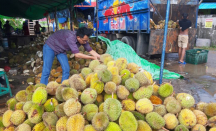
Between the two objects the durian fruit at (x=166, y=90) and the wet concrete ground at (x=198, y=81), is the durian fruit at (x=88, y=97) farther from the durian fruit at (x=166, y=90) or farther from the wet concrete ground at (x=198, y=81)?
the wet concrete ground at (x=198, y=81)

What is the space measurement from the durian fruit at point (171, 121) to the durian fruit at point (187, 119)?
63 mm

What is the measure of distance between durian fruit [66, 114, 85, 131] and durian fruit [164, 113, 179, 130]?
77 centimetres

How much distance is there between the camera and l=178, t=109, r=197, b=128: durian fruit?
58.5 inches

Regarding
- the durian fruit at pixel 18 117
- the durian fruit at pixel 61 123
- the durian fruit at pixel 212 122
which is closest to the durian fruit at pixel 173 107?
the durian fruit at pixel 212 122

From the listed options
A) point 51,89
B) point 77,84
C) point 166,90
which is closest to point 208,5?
point 166,90

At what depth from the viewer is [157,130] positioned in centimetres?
148

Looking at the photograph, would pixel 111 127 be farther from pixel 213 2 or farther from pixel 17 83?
pixel 213 2

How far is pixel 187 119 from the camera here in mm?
1487

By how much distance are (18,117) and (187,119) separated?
64.9 inches

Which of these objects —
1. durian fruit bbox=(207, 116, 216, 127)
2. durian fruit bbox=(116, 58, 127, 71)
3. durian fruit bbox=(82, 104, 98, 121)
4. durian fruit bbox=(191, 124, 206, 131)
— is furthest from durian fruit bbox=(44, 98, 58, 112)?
durian fruit bbox=(207, 116, 216, 127)

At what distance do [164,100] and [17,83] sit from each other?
14.6 feet

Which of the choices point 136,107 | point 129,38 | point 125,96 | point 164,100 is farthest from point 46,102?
point 129,38

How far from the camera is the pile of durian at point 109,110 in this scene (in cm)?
139

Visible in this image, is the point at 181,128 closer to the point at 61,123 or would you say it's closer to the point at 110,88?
the point at 110,88
